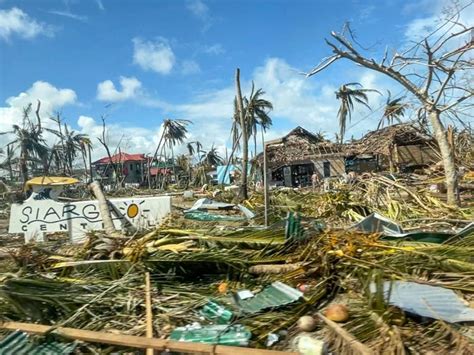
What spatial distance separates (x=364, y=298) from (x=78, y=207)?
5893mm

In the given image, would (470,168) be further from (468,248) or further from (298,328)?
(298,328)

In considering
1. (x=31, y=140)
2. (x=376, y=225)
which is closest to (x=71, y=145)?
(x=31, y=140)

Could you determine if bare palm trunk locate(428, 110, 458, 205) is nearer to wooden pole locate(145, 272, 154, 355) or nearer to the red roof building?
wooden pole locate(145, 272, 154, 355)

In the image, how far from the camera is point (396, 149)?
22.3 metres

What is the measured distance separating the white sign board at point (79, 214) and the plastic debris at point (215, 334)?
13.9 feet

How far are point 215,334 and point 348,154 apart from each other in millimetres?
22294

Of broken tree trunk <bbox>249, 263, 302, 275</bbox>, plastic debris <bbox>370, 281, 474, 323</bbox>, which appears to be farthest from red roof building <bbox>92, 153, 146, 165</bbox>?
plastic debris <bbox>370, 281, 474, 323</bbox>

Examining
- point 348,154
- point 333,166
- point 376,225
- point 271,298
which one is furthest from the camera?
point 333,166

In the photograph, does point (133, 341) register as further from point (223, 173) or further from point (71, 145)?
point (71, 145)

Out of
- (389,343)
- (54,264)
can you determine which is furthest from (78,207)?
(389,343)

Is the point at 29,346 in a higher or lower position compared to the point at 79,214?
lower

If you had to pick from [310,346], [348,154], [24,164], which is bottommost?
[310,346]

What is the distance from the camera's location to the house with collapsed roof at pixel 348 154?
69.6 feet

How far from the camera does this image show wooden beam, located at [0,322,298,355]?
3.04 m
